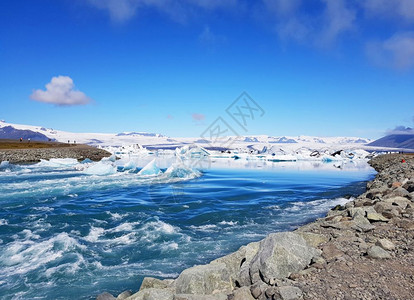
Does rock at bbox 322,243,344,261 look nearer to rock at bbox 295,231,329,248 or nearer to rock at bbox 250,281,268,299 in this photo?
rock at bbox 295,231,329,248

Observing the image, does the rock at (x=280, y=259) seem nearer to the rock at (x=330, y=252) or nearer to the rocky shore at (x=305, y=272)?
the rocky shore at (x=305, y=272)

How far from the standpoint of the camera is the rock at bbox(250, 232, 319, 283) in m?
3.45

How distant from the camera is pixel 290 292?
9.50 ft

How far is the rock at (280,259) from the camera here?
345 centimetres

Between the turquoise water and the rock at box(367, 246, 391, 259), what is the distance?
2768 millimetres

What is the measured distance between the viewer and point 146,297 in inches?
128

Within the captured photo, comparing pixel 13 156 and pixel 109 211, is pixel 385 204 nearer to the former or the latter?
pixel 109 211

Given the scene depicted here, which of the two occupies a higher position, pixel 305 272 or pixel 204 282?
pixel 305 272

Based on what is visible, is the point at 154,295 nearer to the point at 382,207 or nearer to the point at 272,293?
the point at 272,293

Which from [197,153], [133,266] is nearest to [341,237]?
[133,266]

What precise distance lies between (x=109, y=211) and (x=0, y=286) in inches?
188

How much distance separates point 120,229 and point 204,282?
175 inches

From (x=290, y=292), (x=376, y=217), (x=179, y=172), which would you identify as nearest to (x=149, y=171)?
(x=179, y=172)

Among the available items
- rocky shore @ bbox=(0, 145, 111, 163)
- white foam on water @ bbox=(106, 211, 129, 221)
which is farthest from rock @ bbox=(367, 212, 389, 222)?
rocky shore @ bbox=(0, 145, 111, 163)
